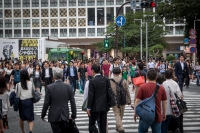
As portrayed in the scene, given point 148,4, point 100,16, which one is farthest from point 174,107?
→ point 100,16

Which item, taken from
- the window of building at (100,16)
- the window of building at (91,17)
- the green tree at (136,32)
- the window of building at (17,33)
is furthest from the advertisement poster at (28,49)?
the window of building at (17,33)

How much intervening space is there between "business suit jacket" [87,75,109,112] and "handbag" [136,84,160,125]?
1.46 m

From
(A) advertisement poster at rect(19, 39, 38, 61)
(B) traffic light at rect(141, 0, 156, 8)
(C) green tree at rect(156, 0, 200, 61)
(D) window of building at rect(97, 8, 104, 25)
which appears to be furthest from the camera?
(D) window of building at rect(97, 8, 104, 25)

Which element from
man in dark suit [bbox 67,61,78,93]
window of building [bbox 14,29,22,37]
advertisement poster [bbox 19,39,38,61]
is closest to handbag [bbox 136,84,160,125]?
man in dark suit [bbox 67,61,78,93]

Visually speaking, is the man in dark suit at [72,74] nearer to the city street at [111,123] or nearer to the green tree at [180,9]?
the city street at [111,123]

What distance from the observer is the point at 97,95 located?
385 inches

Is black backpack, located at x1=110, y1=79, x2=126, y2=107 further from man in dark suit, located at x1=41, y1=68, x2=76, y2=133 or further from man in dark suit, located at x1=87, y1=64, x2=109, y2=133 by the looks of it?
man in dark suit, located at x1=41, y1=68, x2=76, y2=133

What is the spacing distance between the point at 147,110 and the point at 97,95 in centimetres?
167

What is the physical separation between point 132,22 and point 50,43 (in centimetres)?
2816

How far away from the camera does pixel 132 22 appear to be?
71562mm

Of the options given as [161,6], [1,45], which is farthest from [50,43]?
[161,6]

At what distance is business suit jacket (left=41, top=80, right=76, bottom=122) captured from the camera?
8.73 m

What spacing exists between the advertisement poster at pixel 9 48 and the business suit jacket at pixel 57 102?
33050 millimetres

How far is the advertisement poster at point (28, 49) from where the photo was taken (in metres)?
41.1
